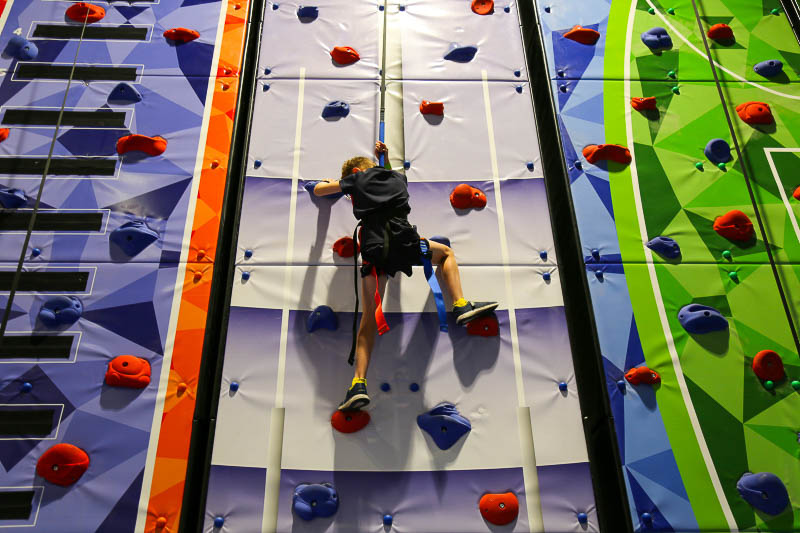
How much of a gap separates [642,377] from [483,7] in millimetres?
3186

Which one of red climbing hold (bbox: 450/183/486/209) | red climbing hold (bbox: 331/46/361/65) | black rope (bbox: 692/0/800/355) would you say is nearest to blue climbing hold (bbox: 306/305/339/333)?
red climbing hold (bbox: 450/183/486/209)

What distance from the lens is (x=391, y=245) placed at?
361 cm

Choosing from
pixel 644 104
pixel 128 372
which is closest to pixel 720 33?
pixel 644 104

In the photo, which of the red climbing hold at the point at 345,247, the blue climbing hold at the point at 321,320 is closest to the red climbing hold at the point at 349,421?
the blue climbing hold at the point at 321,320

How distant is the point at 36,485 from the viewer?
11.1 feet

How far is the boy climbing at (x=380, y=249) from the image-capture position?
3.62 meters

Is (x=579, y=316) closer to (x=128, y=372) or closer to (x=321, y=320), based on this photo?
(x=321, y=320)

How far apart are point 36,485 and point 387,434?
6.45 feet

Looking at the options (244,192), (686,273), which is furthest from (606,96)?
(244,192)

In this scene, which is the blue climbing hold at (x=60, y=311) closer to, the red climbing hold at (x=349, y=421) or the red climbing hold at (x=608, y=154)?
the red climbing hold at (x=349, y=421)

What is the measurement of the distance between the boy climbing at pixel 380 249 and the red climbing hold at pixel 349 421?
0.09 m

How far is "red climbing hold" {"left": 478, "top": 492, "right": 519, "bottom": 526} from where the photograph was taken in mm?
3389

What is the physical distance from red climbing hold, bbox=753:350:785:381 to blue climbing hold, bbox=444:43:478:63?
2927 millimetres

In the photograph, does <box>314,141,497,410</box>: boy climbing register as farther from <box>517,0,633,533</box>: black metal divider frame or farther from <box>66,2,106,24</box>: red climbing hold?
<box>66,2,106,24</box>: red climbing hold
